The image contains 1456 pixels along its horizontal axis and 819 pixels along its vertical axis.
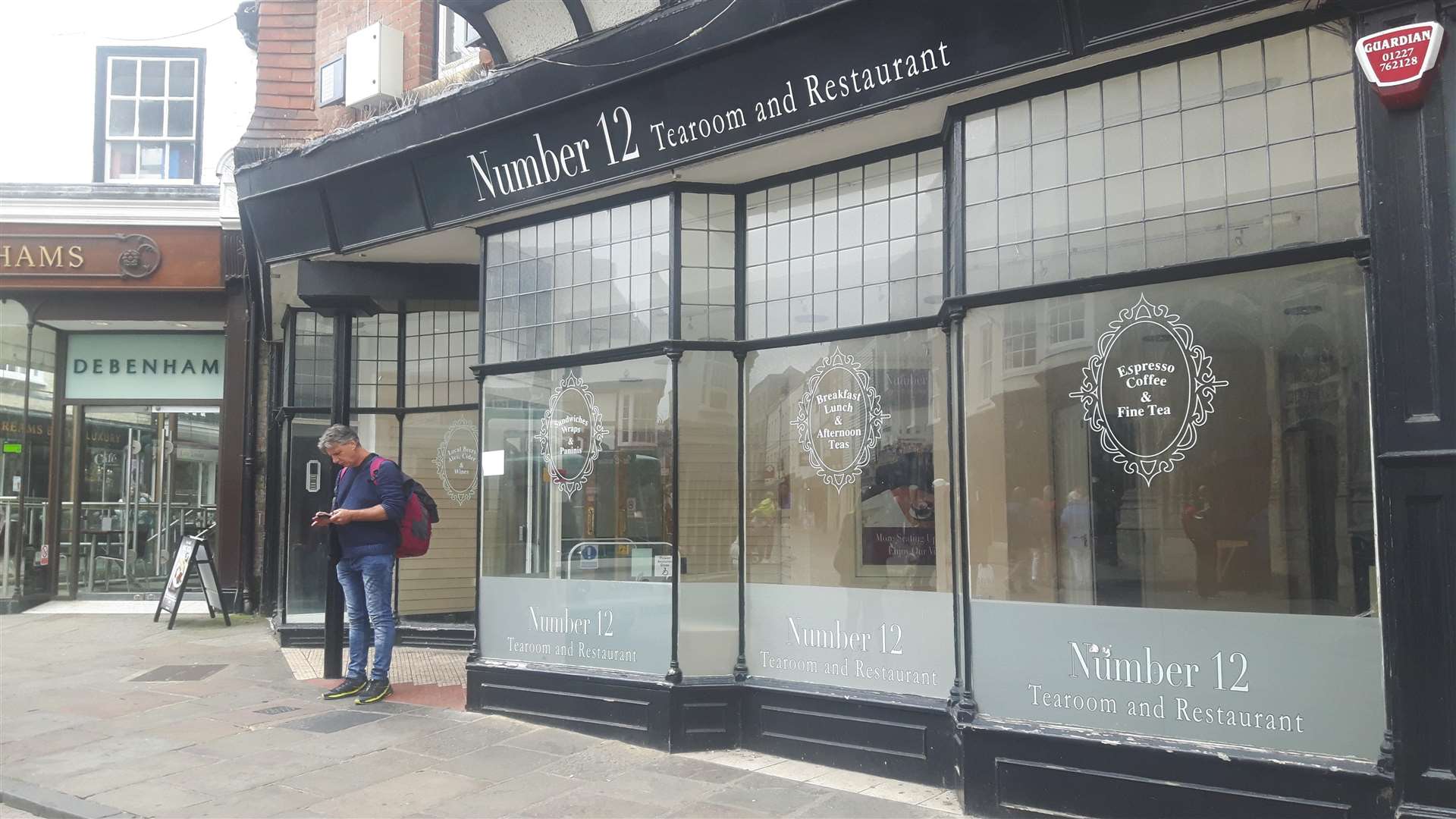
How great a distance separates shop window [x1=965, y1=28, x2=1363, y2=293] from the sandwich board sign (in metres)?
9.93

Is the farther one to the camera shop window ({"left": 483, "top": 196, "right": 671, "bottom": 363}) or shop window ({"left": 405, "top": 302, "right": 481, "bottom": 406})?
shop window ({"left": 405, "top": 302, "right": 481, "bottom": 406})

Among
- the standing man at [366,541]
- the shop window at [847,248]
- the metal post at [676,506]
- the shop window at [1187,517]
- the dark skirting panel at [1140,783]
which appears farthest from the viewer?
the standing man at [366,541]

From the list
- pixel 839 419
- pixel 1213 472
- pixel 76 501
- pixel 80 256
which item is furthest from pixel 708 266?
pixel 76 501

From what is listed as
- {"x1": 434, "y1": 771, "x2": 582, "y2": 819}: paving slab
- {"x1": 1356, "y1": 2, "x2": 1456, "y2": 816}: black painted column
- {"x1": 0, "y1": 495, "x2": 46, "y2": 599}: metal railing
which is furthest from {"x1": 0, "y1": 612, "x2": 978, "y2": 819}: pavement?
{"x1": 0, "y1": 495, "x2": 46, "y2": 599}: metal railing

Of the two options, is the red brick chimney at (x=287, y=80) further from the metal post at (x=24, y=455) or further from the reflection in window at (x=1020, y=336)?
the reflection in window at (x=1020, y=336)

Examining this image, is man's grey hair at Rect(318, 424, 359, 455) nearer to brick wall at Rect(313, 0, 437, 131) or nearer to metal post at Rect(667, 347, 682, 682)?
metal post at Rect(667, 347, 682, 682)

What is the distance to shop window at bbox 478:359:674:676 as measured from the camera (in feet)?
22.1

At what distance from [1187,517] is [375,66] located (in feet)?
24.6

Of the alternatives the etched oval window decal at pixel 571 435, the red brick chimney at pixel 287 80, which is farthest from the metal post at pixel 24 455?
the etched oval window decal at pixel 571 435

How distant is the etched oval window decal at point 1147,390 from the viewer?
189 inches

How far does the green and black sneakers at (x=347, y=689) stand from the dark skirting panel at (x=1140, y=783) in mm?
4747

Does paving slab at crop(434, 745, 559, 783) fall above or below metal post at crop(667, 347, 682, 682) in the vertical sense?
below


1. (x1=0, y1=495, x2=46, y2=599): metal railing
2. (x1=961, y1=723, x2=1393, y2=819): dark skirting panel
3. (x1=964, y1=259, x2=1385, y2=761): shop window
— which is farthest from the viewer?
(x1=0, y1=495, x2=46, y2=599): metal railing

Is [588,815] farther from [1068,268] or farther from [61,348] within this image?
[61,348]
